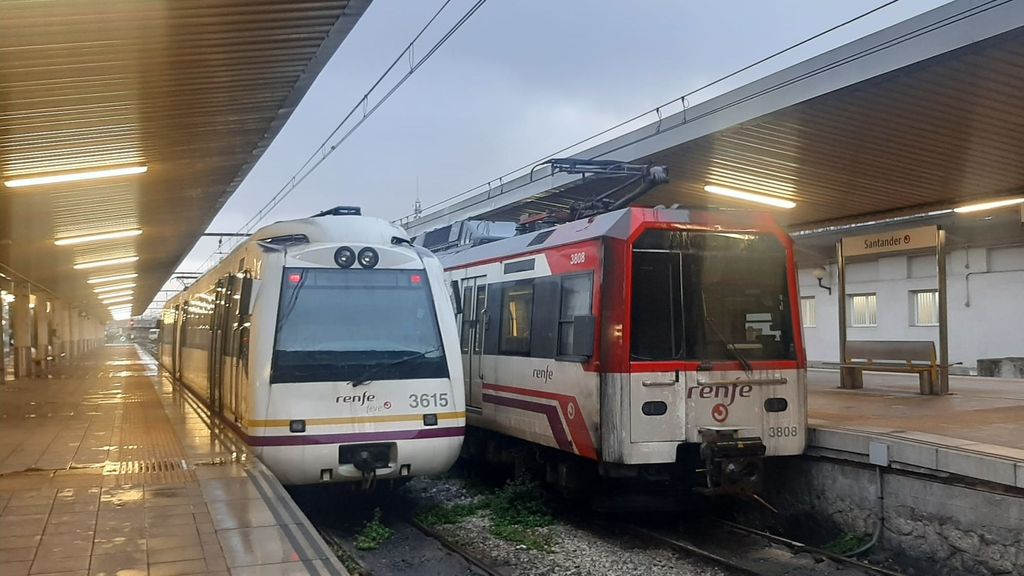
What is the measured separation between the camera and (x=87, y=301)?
1898 inches

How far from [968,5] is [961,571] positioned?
555 centimetres

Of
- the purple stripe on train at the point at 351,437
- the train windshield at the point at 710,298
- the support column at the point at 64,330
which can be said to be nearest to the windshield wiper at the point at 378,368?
the purple stripe on train at the point at 351,437

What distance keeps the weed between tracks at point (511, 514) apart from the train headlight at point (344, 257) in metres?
2.88

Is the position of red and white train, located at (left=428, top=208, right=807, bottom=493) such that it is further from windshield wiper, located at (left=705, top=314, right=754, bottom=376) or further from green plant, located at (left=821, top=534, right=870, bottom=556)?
green plant, located at (left=821, top=534, right=870, bottom=556)

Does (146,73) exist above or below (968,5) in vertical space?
below

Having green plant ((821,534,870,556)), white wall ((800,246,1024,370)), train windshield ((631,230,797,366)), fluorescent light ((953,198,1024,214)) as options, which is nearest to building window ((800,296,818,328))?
white wall ((800,246,1024,370))

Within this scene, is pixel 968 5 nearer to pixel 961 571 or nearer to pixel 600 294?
pixel 600 294

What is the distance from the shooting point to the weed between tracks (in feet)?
27.8

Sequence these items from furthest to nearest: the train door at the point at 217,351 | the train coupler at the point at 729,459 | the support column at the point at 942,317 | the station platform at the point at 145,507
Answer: the support column at the point at 942,317 → the train door at the point at 217,351 → the train coupler at the point at 729,459 → the station platform at the point at 145,507

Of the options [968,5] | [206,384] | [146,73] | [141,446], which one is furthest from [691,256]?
[206,384]

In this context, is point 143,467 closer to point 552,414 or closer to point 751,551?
point 552,414

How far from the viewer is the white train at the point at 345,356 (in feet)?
26.1

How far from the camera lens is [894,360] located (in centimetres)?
1416

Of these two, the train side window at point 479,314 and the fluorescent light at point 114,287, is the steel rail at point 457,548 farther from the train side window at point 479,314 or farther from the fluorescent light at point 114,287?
the fluorescent light at point 114,287
